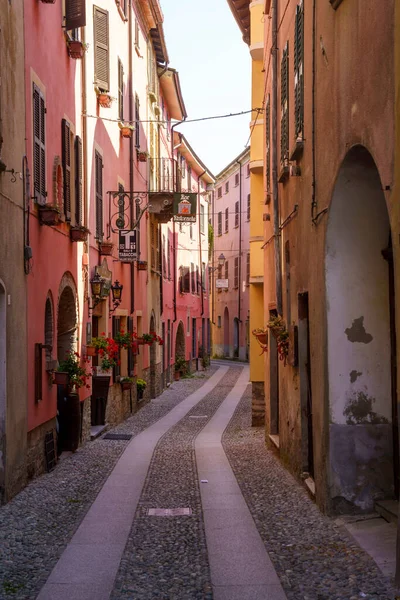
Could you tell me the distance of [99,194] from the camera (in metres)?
17.7

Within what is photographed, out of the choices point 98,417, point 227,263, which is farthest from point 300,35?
point 227,263

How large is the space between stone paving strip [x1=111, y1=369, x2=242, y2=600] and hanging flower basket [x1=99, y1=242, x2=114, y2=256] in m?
5.32

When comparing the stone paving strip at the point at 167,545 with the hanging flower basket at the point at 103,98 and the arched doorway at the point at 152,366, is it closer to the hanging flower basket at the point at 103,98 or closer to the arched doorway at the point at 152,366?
the hanging flower basket at the point at 103,98

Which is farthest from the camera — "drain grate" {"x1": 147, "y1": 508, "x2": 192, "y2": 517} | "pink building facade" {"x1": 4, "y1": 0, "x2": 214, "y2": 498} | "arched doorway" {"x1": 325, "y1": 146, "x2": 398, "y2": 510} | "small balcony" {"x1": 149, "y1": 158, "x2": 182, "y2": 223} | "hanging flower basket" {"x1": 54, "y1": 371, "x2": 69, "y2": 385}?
"small balcony" {"x1": 149, "y1": 158, "x2": 182, "y2": 223}

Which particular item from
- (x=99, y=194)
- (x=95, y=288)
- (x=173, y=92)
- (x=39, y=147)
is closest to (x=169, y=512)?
(x=39, y=147)

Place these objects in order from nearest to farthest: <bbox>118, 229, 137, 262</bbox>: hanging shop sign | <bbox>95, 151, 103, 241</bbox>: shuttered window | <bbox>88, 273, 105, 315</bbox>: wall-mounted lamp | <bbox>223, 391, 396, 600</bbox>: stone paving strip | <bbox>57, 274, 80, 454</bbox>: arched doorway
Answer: <bbox>223, 391, 396, 600</bbox>: stone paving strip < <bbox>57, 274, 80, 454</bbox>: arched doorway < <bbox>88, 273, 105, 315</bbox>: wall-mounted lamp < <bbox>95, 151, 103, 241</bbox>: shuttered window < <bbox>118, 229, 137, 262</bbox>: hanging shop sign

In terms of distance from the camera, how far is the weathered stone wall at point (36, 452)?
37.1 ft

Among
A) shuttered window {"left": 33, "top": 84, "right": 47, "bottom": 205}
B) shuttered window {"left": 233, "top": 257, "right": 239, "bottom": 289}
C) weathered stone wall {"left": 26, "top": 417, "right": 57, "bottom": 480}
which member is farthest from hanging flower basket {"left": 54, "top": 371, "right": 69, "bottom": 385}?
shuttered window {"left": 233, "top": 257, "right": 239, "bottom": 289}

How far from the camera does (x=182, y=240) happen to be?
127ft

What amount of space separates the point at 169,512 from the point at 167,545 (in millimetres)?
1684

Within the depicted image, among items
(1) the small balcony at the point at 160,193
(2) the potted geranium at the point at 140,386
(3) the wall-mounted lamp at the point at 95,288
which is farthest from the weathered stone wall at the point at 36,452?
(1) the small balcony at the point at 160,193

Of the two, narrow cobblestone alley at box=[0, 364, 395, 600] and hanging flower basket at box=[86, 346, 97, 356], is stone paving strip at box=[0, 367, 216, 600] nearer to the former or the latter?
narrow cobblestone alley at box=[0, 364, 395, 600]

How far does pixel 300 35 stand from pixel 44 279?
4908 mm

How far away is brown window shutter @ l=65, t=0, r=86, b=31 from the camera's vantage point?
552 inches
